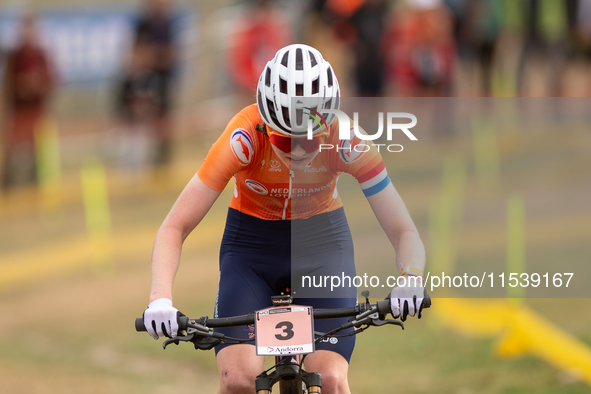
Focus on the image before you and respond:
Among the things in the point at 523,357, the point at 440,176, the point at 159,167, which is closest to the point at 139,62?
the point at 159,167

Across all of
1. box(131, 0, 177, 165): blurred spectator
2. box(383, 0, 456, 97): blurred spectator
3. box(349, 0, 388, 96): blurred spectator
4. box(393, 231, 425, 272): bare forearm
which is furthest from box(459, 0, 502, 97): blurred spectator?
box(393, 231, 425, 272): bare forearm

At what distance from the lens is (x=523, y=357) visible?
7.57 metres

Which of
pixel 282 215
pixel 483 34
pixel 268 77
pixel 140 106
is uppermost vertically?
pixel 483 34

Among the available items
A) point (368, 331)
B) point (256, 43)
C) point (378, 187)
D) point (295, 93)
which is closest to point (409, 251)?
point (378, 187)

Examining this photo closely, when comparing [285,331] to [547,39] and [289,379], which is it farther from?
[547,39]

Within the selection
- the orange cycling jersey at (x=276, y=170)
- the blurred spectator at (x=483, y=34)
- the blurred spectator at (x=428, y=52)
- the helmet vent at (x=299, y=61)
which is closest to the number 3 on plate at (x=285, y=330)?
the orange cycling jersey at (x=276, y=170)

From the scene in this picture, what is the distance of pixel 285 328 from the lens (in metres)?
3.73

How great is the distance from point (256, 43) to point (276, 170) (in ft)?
31.2

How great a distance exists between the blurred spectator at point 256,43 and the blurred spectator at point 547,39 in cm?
441

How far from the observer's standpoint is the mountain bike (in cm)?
370

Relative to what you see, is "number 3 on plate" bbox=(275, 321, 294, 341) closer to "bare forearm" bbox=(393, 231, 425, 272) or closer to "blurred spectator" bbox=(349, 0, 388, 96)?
"bare forearm" bbox=(393, 231, 425, 272)

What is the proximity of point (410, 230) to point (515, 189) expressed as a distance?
6.02 m

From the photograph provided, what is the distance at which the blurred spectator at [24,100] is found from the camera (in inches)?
527

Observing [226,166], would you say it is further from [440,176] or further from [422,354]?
[440,176]
